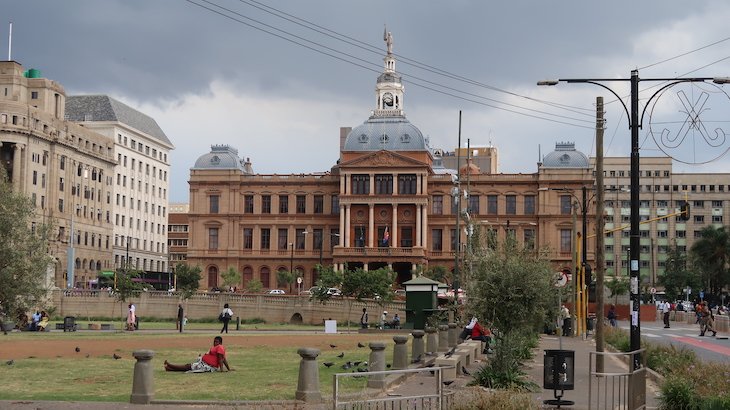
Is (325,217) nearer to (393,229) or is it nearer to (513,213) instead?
(393,229)

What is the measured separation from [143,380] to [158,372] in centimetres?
766

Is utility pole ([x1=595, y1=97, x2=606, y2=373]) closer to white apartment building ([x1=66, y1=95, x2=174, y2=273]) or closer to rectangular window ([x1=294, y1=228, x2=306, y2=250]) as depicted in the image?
rectangular window ([x1=294, y1=228, x2=306, y2=250])

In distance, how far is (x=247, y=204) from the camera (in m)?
127

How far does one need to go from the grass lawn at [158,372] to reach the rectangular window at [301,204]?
83023 mm

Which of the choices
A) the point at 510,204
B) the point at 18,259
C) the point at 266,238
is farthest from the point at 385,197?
the point at 18,259

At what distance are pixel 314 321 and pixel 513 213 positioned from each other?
152 feet

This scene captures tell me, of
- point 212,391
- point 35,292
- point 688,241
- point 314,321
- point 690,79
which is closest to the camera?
point 212,391

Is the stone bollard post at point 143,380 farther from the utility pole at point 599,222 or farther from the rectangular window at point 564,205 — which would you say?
the rectangular window at point 564,205

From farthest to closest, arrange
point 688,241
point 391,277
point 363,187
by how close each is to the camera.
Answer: point 688,241, point 363,187, point 391,277

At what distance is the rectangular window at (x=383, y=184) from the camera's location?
121 meters

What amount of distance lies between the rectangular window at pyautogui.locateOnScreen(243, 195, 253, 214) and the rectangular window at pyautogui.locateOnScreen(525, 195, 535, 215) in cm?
3275

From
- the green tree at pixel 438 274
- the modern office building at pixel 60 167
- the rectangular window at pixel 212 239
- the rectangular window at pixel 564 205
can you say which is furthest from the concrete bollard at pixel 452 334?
the rectangular window at pixel 212 239

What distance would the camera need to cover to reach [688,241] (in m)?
161

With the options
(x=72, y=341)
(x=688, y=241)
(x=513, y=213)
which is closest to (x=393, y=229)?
(x=513, y=213)
